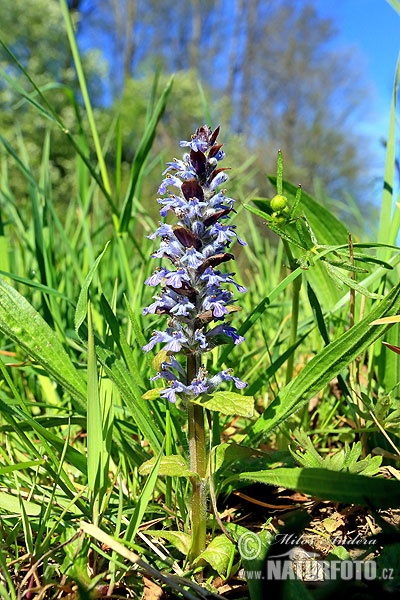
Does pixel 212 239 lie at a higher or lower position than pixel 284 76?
lower

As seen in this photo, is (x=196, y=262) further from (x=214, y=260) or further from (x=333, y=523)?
(x=333, y=523)

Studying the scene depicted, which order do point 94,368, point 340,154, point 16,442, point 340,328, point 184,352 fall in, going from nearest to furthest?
point 94,368 < point 184,352 < point 16,442 < point 340,328 < point 340,154

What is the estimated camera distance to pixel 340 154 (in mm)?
20406

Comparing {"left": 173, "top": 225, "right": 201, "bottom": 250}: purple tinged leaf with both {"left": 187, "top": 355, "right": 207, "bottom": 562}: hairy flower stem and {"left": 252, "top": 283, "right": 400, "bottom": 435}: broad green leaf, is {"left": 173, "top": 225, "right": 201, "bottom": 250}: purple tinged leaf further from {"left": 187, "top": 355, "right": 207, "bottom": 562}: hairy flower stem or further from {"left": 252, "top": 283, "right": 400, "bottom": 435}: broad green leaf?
{"left": 252, "top": 283, "right": 400, "bottom": 435}: broad green leaf

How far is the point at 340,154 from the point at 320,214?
20590 mm

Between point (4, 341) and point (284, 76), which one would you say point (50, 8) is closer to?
point (284, 76)

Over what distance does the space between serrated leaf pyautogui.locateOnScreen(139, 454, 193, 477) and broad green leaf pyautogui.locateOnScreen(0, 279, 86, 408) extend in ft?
0.76

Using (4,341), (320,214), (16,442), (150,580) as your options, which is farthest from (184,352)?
(4,341)

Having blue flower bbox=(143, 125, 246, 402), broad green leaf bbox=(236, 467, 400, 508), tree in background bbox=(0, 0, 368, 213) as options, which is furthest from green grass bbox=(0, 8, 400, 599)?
tree in background bbox=(0, 0, 368, 213)

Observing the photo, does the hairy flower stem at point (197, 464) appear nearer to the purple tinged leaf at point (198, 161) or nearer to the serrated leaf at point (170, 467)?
the serrated leaf at point (170, 467)

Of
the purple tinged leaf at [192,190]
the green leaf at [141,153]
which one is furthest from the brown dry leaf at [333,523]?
the green leaf at [141,153]

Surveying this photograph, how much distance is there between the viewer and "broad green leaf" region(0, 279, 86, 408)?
103 cm

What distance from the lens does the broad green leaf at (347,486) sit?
76 cm

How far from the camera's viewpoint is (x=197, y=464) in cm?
92
